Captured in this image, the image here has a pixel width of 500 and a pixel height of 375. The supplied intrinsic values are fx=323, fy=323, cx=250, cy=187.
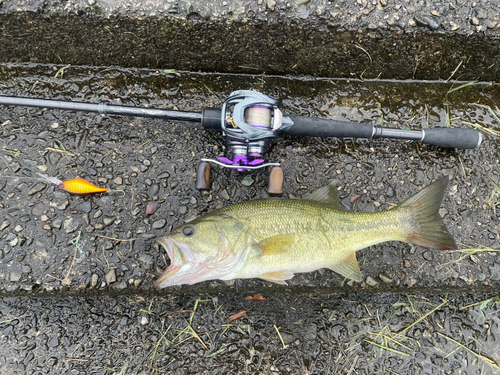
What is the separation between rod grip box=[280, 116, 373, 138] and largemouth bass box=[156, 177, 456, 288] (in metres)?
0.59

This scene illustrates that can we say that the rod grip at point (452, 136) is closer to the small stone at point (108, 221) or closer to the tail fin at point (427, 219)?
the tail fin at point (427, 219)

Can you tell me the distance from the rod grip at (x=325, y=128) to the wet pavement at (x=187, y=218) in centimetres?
34

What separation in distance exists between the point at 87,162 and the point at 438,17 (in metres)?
3.48

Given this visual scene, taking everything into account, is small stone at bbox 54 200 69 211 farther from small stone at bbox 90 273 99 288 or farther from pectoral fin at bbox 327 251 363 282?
pectoral fin at bbox 327 251 363 282

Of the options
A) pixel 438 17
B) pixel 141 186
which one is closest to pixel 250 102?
pixel 141 186

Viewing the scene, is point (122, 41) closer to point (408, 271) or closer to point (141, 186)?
point (141, 186)

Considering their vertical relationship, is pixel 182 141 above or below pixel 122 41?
below

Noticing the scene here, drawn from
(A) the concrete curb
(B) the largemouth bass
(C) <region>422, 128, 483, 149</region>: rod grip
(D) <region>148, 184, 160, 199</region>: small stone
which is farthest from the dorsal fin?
(D) <region>148, 184, 160, 199</region>: small stone

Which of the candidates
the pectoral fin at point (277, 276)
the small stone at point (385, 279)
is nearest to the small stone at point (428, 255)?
the small stone at point (385, 279)

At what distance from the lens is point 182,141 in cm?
306

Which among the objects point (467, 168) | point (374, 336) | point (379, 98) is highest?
point (379, 98)

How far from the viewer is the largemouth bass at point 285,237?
8.20 ft

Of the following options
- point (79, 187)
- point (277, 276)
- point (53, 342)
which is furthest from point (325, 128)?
point (53, 342)

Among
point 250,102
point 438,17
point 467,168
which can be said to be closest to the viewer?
point 250,102
